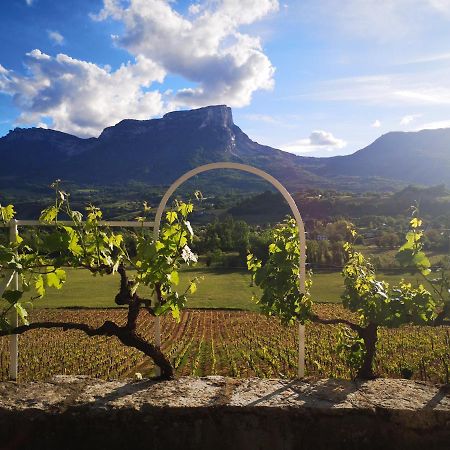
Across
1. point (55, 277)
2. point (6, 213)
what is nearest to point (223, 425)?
point (55, 277)

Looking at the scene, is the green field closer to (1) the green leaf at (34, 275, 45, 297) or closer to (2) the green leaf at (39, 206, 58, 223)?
(1) the green leaf at (34, 275, 45, 297)

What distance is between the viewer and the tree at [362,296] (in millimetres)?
4559

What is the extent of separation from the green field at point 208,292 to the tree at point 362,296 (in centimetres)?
1786

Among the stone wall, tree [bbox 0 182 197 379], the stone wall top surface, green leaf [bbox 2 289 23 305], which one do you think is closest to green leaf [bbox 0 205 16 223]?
tree [bbox 0 182 197 379]

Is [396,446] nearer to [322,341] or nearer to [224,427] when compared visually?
[224,427]

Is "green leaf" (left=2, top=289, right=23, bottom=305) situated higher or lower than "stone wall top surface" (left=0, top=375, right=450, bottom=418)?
higher

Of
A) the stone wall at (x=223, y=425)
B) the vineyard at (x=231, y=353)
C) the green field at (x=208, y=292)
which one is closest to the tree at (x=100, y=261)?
the stone wall at (x=223, y=425)

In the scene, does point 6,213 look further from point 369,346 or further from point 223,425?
point 369,346

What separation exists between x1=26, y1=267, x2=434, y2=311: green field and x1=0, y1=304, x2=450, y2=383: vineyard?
639 cm

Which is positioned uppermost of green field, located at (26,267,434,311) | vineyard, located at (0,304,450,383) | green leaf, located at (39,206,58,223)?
green leaf, located at (39,206,58,223)

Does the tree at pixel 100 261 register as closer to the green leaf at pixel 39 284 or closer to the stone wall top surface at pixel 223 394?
the green leaf at pixel 39 284

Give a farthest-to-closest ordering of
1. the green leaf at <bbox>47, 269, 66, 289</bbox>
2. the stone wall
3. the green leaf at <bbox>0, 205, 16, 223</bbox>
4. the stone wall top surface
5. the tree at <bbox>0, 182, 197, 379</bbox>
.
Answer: the green leaf at <bbox>0, 205, 16, 223</bbox> → the green leaf at <bbox>47, 269, 66, 289</bbox> → the tree at <bbox>0, 182, 197, 379</bbox> → the stone wall top surface → the stone wall

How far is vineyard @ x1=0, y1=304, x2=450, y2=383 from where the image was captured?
1122 cm

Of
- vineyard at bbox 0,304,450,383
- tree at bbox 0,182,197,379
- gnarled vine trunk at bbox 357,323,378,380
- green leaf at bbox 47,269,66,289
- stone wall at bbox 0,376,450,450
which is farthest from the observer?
vineyard at bbox 0,304,450,383
